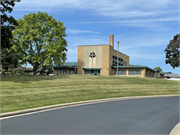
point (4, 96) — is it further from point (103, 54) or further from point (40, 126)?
point (103, 54)

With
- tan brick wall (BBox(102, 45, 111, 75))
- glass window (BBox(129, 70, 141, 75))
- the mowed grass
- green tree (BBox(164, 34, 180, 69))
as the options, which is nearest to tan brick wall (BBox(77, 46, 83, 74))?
tan brick wall (BBox(102, 45, 111, 75))

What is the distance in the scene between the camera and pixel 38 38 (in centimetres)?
4631

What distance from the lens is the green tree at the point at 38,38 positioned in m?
45.0

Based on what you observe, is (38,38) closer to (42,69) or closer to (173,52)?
(42,69)

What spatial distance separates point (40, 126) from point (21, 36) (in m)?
42.6

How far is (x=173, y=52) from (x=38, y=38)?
40.0 m

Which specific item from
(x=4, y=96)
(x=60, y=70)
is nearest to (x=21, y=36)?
(x=60, y=70)

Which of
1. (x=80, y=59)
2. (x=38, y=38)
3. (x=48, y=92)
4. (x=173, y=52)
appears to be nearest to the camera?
(x=48, y=92)

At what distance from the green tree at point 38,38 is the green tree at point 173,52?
33382mm

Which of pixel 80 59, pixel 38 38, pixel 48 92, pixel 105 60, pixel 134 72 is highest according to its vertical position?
pixel 38 38

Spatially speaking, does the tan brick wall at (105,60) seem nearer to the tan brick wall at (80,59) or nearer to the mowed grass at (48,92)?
the tan brick wall at (80,59)

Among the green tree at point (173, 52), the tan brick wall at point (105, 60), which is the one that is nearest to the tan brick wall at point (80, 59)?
the tan brick wall at point (105, 60)

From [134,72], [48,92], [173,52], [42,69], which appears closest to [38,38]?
[42,69]

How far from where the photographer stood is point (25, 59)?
48781 millimetres
